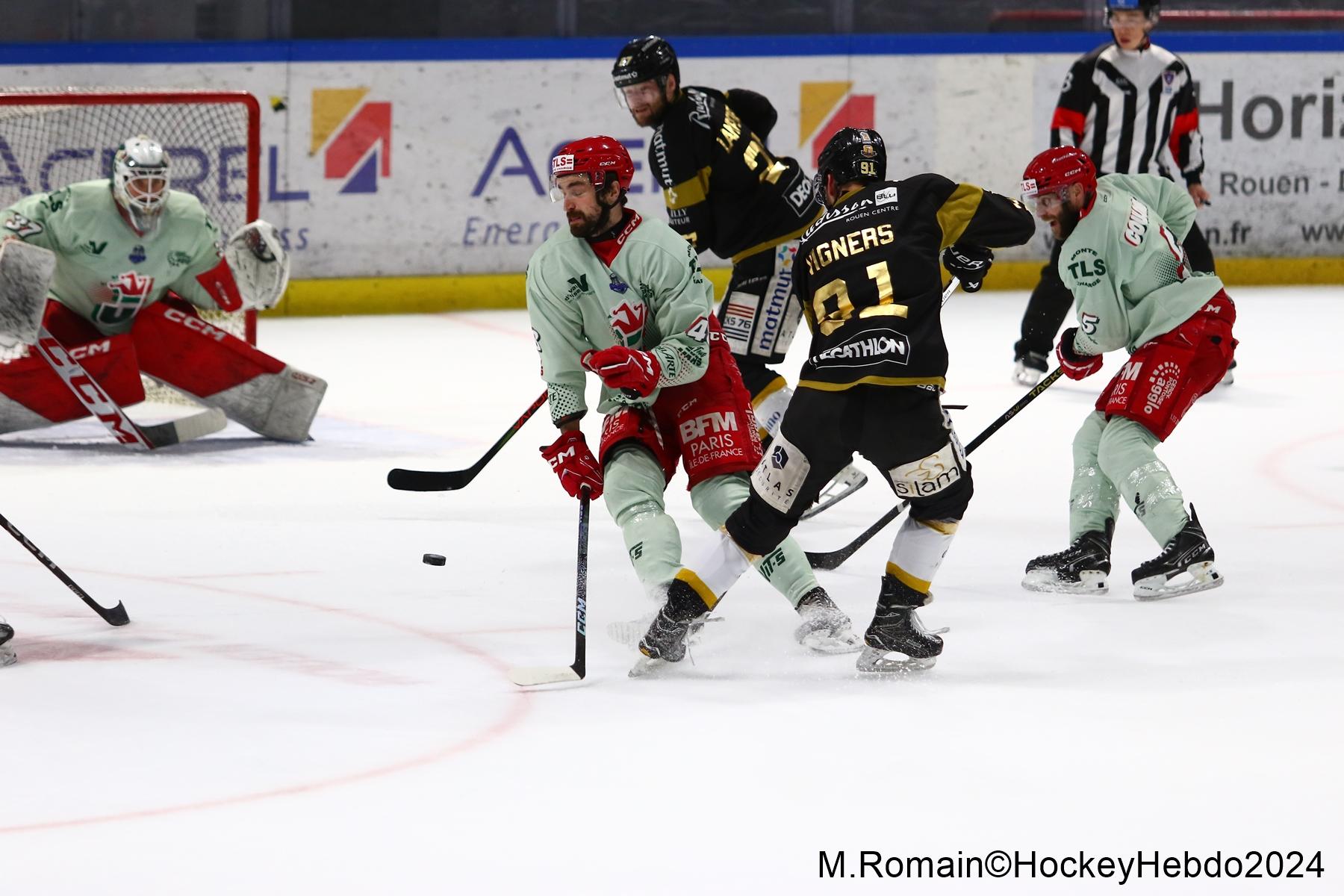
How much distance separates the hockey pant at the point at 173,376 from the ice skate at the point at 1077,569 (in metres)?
2.62

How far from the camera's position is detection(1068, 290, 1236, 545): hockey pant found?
419cm

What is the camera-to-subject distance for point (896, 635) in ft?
11.5

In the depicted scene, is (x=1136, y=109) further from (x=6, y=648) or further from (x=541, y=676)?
(x=6, y=648)

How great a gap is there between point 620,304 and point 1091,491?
1.24m

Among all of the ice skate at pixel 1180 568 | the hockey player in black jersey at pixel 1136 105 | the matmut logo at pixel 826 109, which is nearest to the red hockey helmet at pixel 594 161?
the ice skate at pixel 1180 568

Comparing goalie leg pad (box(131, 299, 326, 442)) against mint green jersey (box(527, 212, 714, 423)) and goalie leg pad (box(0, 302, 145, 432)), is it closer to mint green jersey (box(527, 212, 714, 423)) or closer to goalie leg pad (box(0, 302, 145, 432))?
goalie leg pad (box(0, 302, 145, 432))

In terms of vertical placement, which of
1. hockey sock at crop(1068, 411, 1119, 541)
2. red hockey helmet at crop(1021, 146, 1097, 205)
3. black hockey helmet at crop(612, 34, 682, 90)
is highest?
black hockey helmet at crop(612, 34, 682, 90)

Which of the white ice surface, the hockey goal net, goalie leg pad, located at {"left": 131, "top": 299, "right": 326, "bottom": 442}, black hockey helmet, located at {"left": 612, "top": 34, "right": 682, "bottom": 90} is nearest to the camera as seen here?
the white ice surface

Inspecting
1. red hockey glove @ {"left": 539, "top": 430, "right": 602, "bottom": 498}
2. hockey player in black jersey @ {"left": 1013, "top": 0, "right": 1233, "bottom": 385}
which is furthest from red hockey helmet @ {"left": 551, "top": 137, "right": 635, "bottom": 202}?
hockey player in black jersey @ {"left": 1013, "top": 0, "right": 1233, "bottom": 385}

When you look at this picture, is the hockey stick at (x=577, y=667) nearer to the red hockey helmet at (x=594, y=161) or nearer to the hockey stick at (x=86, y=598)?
the red hockey helmet at (x=594, y=161)

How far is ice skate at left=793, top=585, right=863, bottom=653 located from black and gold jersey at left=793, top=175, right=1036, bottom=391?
1.40 feet

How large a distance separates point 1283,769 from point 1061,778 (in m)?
0.35

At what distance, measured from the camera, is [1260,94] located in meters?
9.54

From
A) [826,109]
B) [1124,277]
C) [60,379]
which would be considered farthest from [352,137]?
[1124,277]
